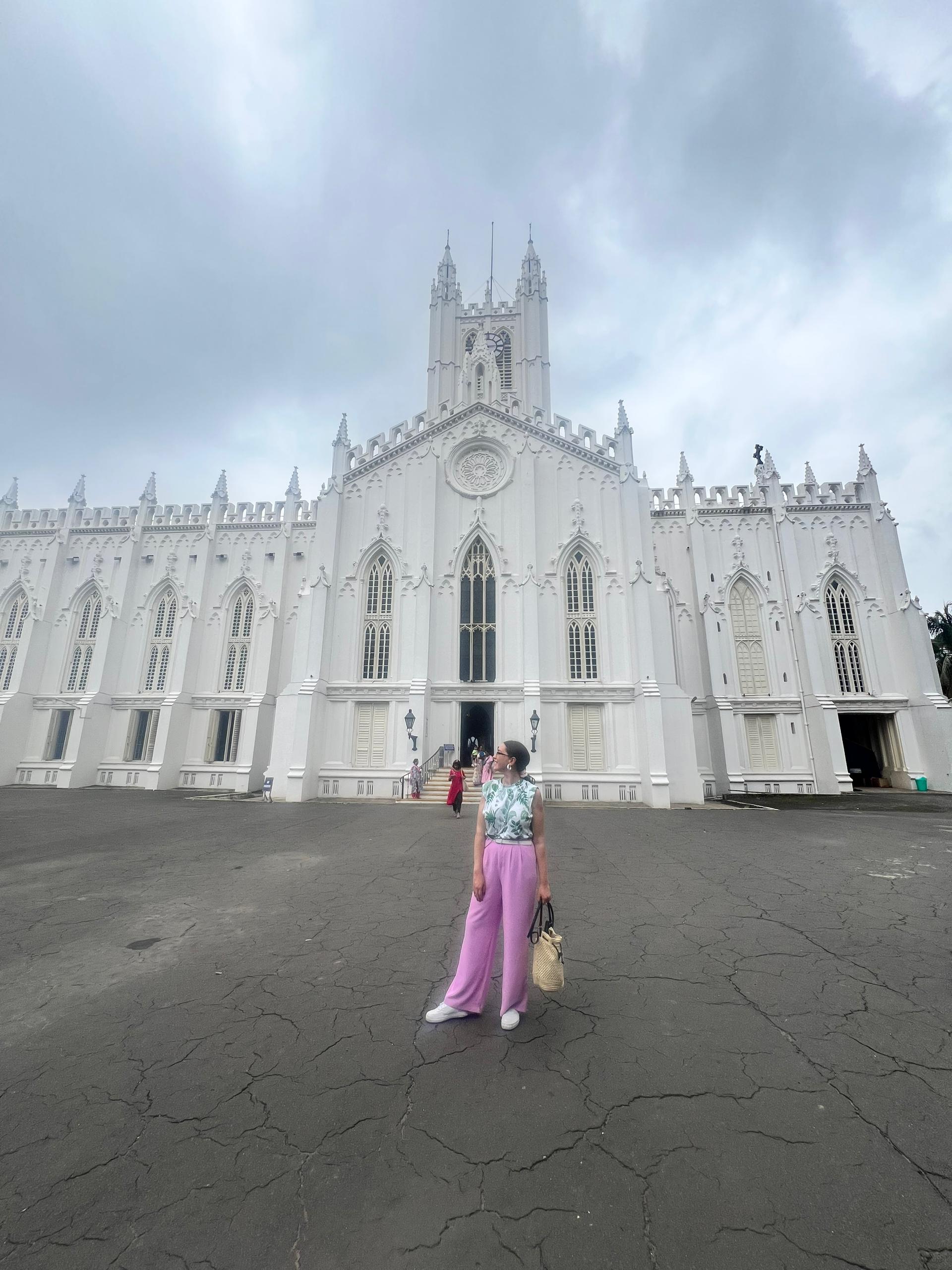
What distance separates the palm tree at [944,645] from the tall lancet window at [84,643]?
4731 centimetres

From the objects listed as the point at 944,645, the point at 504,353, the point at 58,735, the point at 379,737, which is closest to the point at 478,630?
the point at 379,737

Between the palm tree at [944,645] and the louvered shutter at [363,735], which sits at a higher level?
the palm tree at [944,645]

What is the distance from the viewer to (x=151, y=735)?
24844 mm

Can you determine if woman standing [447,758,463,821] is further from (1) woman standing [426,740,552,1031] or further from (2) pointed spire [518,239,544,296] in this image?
(2) pointed spire [518,239,544,296]

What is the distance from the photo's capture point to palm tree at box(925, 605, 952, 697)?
31.2m

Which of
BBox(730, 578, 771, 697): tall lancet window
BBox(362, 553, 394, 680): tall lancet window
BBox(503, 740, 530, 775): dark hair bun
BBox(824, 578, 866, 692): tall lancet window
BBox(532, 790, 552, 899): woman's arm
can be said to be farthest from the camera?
BBox(730, 578, 771, 697): tall lancet window

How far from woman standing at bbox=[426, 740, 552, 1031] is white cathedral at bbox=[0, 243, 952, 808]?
49.9 feet

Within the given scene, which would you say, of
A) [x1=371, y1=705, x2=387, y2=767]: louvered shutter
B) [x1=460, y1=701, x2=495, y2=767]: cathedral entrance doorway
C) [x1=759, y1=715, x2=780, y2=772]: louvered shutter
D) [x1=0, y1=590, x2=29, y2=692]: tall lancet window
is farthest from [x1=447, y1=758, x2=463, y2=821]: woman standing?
[x1=0, y1=590, x2=29, y2=692]: tall lancet window

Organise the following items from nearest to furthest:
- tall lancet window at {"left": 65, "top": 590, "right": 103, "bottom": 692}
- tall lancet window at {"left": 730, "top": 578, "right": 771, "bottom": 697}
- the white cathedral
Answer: the white cathedral
tall lancet window at {"left": 730, "top": 578, "right": 771, "bottom": 697}
tall lancet window at {"left": 65, "top": 590, "right": 103, "bottom": 692}

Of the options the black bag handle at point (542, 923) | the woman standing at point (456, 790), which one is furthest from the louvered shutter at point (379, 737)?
the black bag handle at point (542, 923)

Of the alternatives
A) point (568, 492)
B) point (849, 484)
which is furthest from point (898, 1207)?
point (849, 484)

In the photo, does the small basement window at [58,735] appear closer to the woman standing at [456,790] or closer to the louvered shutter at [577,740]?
the woman standing at [456,790]

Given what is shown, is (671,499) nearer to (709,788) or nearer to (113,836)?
(709,788)

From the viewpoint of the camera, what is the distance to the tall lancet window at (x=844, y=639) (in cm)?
2275
